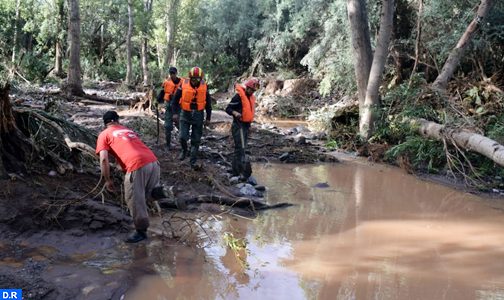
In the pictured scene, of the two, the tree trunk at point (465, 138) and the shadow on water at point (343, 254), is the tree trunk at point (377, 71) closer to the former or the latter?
the tree trunk at point (465, 138)

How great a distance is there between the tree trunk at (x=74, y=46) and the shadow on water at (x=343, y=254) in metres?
10.9

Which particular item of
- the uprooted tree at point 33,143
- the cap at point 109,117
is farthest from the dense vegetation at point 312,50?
the uprooted tree at point 33,143

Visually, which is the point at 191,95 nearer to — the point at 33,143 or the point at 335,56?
the point at 33,143

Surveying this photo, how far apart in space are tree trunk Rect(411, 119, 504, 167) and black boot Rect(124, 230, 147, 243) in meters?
6.09

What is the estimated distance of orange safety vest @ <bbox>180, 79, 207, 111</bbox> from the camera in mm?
8023

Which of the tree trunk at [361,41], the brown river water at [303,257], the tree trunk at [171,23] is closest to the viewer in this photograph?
the brown river water at [303,257]

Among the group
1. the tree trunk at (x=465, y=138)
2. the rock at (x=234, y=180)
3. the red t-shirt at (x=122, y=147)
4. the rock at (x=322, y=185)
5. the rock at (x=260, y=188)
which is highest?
the red t-shirt at (x=122, y=147)

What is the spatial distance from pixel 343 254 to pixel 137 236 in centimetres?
228

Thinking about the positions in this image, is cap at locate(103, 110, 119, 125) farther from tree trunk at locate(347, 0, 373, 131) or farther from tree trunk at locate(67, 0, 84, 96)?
tree trunk at locate(67, 0, 84, 96)

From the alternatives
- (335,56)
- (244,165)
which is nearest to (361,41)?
(335,56)

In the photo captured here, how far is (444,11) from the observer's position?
13.2 m

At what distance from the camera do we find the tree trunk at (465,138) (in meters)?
8.19

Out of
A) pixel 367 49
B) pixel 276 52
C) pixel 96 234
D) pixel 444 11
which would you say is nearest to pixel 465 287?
pixel 96 234

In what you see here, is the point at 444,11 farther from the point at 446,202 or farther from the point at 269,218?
the point at 269,218
